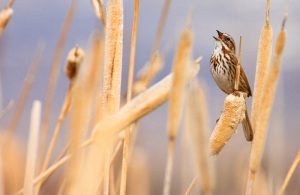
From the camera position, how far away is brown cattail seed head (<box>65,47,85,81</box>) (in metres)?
1.30

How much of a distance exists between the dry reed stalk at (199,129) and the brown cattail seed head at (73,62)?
0.59m

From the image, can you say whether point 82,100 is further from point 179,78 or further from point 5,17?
point 5,17

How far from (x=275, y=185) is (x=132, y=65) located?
2.66 ft

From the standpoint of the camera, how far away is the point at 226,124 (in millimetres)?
1113

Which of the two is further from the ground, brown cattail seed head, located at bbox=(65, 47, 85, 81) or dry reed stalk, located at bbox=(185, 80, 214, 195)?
dry reed stalk, located at bbox=(185, 80, 214, 195)

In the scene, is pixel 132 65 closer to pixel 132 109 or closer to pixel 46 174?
pixel 46 174

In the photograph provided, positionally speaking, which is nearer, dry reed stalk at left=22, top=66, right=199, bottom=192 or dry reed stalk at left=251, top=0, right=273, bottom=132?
dry reed stalk at left=22, top=66, right=199, bottom=192

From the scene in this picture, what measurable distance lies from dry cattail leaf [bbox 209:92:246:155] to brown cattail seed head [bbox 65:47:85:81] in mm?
371

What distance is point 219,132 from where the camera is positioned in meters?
1.11

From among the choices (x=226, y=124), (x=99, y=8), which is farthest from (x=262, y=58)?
(x=99, y=8)

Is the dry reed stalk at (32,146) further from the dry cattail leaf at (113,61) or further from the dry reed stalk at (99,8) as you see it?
the dry reed stalk at (99,8)

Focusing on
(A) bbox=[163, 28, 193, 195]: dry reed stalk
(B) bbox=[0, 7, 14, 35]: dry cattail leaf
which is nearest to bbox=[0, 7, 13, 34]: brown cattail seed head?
(B) bbox=[0, 7, 14, 35]: dry cattail leaf

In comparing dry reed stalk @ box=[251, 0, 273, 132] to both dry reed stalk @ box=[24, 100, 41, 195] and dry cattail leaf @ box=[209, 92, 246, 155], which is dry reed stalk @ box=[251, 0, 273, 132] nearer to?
dry cattail leaf @ box=[209, 92, 246, 155]

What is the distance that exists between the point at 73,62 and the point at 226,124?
1.35ft
